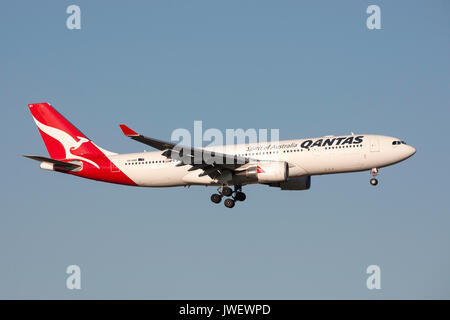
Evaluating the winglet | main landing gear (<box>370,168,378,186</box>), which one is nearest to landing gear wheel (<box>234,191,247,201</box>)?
main landing gear (<box>370,168,378,186</box>)

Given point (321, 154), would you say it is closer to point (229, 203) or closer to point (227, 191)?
point (227, 191)

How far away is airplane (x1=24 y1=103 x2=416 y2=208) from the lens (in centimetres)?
4728

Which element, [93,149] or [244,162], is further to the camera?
[93,149]

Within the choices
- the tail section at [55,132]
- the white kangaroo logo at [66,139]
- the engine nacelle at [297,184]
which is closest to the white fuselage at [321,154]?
the engine nacelle at [297,184]

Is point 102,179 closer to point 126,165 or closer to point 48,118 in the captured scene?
point 126,165

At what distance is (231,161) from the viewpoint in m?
47.8

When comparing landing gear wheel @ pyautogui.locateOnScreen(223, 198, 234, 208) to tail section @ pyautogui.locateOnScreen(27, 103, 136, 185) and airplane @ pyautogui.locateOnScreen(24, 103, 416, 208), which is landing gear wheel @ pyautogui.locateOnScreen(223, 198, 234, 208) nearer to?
airplane @ pyautogui.locateOnScreen(24, 103, 416, 208)

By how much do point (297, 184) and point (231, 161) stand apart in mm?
6747

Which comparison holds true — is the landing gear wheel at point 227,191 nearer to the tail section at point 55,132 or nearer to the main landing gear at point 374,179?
the main landing gear at point 374,179

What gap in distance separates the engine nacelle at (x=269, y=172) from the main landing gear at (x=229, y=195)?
7.98 feet

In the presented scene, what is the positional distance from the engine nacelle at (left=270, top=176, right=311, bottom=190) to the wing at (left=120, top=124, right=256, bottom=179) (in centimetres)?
471

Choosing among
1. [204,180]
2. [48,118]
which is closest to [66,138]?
[48,118]
